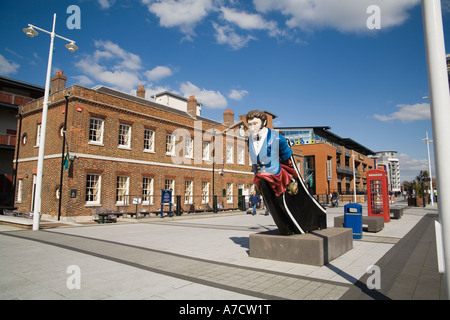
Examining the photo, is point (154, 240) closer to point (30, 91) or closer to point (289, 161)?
point (289, 161)

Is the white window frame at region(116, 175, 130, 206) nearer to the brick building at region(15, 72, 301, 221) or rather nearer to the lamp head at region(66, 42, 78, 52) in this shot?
the brick building at region(15, 72, 301, 221)

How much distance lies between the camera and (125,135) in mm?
19016

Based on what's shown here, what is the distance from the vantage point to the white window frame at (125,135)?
739 inches

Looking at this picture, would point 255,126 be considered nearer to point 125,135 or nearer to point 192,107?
point 125,135

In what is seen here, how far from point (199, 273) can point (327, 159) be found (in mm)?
45942

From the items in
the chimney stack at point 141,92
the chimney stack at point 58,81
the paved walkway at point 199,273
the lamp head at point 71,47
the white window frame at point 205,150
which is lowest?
the paved walkway at point 199,273

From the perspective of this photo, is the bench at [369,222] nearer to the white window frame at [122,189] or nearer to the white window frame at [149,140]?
the white window frame at [122,189]

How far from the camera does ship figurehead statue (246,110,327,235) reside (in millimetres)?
5941

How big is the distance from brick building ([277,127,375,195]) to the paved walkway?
29241 millimetres

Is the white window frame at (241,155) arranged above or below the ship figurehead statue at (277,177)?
above

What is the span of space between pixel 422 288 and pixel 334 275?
1329 mm

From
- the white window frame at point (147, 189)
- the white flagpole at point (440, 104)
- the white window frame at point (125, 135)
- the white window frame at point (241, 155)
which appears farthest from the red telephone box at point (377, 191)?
the white window frame at point (241, 155)

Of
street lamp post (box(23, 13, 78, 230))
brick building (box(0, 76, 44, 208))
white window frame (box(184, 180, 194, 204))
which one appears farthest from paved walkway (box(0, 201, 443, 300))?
brick building (box(0, 76, 44, 208))

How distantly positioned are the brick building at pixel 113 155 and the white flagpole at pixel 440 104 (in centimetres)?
1550
